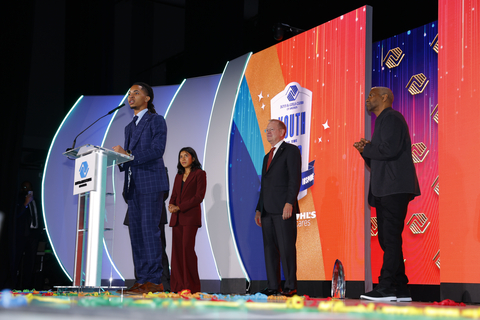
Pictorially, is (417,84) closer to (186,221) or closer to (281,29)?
(281,29)

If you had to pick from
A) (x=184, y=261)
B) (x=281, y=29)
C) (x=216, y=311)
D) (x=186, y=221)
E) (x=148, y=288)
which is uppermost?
(x=281, y=29)

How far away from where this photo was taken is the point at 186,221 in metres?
4.62

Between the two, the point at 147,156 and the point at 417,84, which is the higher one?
the point at 417,84

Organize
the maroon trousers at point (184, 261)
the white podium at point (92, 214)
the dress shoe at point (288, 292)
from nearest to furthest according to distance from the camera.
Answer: the white podium at point (92, 214), the dress shoe at point (288, 292), the maroon trousers at point (184, 261)

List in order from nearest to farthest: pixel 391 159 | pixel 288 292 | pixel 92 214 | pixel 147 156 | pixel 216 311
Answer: pixel 216 311
pixel 92 214
pixel 391 159
pixel 288 292
pixel 147 156

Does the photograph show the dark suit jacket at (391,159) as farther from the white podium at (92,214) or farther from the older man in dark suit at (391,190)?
the white podium at (92,214)

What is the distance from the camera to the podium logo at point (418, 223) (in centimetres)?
458

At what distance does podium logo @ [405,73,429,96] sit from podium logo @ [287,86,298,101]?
3.51 feet

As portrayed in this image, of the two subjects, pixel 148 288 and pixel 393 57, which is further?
pixel 393 57

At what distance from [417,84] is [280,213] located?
1.94m

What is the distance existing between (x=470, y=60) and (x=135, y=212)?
2.69 m

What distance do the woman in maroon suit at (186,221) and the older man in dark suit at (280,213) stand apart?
31.0 inches

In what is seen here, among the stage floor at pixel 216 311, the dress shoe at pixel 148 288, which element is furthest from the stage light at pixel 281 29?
the stage floor at pixel 216 311

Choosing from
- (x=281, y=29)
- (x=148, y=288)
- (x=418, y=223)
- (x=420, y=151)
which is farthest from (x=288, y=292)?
(x=281, y=29)
